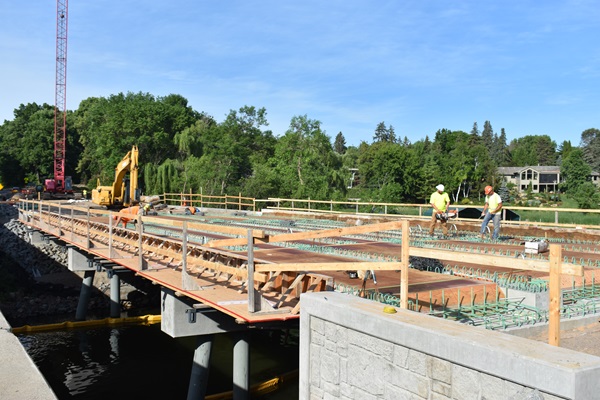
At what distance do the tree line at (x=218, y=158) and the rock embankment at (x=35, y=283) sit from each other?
69.3ft

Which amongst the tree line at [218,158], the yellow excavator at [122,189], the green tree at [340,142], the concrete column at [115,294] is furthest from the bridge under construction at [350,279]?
the green tree at [340,142]

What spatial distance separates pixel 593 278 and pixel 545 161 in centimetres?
15943

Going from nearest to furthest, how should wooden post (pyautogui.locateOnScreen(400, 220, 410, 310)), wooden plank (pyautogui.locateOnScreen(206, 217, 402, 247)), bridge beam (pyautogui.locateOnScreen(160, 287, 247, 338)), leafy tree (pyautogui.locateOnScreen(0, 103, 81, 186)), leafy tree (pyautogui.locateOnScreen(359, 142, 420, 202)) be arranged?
1. wooden post (pyautogui.locateOnScreen(400, 220, 410, 310))
2. wooden plank (pyautogui.locateOnScreen(206, 217, 402, 247))
3. bridge beam (pyautogui.locateOnScreen(160, 287, 247, 338))
4. leafy tree (pyautogui.locateOnScreen(359, 142, 420, 202))
5. leafy tree (pyautogui.locateOnScreen(0, 103, 81, 186))

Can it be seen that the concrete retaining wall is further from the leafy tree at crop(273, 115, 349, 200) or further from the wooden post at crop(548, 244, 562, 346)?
the leafy tree at crop(273, 115, 349, 200)

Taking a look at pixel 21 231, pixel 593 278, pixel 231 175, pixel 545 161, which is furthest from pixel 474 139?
pixel 593 278

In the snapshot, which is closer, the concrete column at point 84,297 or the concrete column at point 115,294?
the concrete column at point 115,294

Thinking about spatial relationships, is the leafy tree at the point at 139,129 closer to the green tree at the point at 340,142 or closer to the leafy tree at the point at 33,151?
the leafy tree at the point at 33,151

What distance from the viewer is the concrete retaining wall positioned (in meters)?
3.90

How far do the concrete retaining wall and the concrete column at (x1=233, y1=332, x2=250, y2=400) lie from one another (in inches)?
149

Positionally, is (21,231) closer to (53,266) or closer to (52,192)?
(53,266)

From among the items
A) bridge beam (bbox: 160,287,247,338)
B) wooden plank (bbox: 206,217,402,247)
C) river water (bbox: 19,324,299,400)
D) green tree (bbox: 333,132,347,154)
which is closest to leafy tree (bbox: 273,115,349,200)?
river water (bbox: 19,324,299,400)

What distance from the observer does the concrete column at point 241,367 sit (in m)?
10.0

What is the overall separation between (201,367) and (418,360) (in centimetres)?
704

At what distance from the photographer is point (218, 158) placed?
57.4 m
